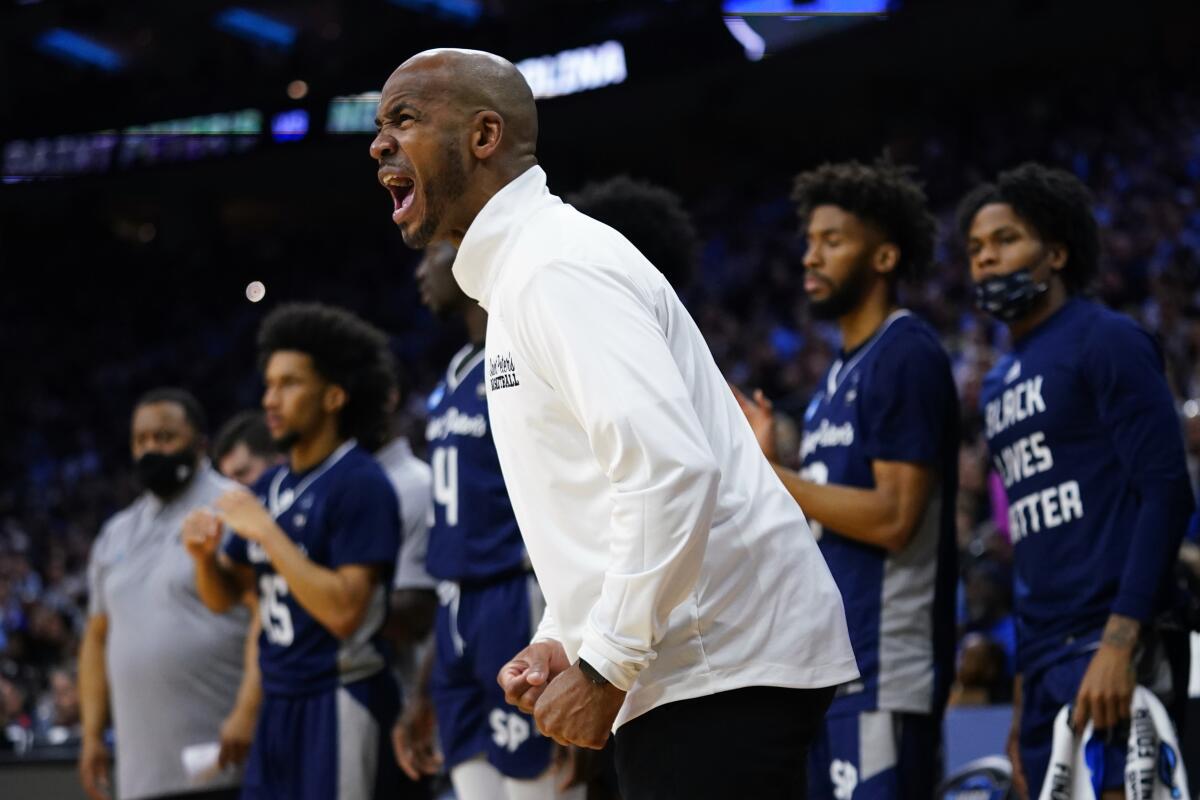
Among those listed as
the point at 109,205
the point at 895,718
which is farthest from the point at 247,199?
the point at 895,718

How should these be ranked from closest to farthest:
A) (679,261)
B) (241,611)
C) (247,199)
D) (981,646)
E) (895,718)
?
(895,718) < (679,261) < (241,611) < (981,646) < (247,199)

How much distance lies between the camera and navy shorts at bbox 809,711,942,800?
3.42 meters

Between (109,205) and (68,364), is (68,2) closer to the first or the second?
(109,205)

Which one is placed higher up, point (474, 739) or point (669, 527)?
point (669, 527)

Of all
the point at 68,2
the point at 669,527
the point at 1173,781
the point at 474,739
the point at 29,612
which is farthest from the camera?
the point at 68,2

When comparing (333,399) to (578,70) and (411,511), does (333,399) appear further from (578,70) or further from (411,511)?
(578,70)

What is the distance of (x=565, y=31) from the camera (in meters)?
18.6

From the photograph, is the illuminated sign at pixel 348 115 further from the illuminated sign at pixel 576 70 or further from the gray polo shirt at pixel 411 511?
the gray polo shirt at pixel 411 511

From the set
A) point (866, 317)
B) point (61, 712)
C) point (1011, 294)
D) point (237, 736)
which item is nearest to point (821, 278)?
point (866, 317)

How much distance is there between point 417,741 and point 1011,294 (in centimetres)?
204

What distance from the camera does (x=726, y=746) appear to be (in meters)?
2.09

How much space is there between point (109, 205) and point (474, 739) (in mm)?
21686

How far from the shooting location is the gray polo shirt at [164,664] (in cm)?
484

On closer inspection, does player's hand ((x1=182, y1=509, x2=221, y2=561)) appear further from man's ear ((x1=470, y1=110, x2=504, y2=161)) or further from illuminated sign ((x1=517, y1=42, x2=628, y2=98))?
illuminated sign ((x1=517, y1=42, x2=628, y2=98))
